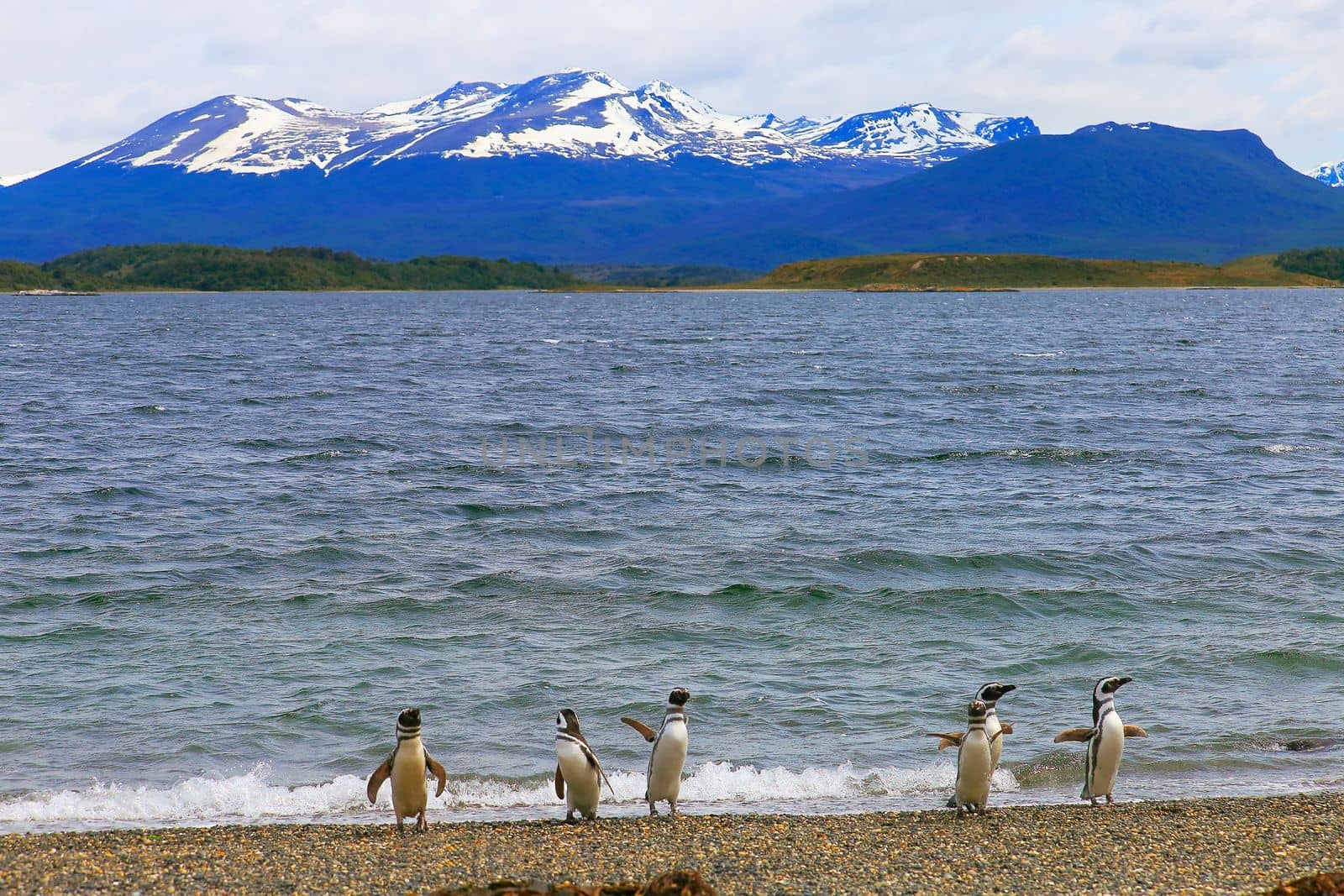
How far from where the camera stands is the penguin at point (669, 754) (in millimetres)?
11602

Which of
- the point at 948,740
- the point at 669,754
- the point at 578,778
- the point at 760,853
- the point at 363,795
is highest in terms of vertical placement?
the point at 669,754

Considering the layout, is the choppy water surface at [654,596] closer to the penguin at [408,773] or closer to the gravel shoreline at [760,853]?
the penguin at [408,773]

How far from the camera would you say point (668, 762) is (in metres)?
11.6

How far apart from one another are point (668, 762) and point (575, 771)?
861mm

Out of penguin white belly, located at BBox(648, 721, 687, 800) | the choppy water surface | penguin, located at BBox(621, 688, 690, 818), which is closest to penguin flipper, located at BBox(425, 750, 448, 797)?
the choppy water surface

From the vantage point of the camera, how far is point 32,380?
2383 inches

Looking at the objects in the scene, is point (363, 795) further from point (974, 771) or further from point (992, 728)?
point (992, 728)

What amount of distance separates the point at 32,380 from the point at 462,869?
192 ft

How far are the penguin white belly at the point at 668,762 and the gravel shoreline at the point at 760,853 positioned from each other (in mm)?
412

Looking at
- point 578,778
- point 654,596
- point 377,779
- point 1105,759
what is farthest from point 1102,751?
point 654,596

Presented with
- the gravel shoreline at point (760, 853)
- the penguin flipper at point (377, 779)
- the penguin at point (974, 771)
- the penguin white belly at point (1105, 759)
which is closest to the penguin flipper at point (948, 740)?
the penguin at point (974, 771)

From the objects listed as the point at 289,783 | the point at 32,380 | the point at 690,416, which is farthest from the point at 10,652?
the point at 32,380

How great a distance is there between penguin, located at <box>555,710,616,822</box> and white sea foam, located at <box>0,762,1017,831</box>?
1.87 ft

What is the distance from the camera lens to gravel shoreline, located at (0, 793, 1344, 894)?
31.1 ft
